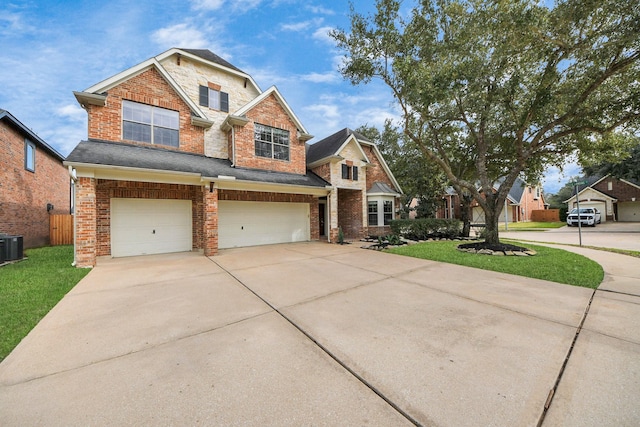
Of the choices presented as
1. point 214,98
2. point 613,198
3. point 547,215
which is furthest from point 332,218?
point 613,198

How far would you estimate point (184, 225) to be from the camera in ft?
34.1

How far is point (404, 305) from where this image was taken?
410cm

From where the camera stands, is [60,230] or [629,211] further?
[629,211]

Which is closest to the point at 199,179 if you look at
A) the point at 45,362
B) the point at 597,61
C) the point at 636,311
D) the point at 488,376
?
the point at 45,362

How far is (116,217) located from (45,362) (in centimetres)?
798

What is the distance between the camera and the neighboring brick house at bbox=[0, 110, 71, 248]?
406 inches

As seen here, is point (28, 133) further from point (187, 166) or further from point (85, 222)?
point (187, 166)

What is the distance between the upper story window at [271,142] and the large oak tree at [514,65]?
423cm

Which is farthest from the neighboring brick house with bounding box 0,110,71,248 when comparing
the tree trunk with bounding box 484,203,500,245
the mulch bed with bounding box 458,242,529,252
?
the tree trunk with bounding box 484,203,500,245

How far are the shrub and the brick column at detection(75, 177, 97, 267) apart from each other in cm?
1283

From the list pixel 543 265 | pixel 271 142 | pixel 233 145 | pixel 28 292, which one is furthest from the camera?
pixel 271 142

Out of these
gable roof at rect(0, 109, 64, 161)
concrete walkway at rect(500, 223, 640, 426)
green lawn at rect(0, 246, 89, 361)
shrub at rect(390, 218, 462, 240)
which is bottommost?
concrete walkway at rect(500, 223, 640, 426)

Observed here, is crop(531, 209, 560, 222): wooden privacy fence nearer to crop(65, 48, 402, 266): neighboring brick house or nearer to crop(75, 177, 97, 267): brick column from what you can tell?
crop(65, 48, 402, 266): neighboring brick house

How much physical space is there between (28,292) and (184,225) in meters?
5.69
